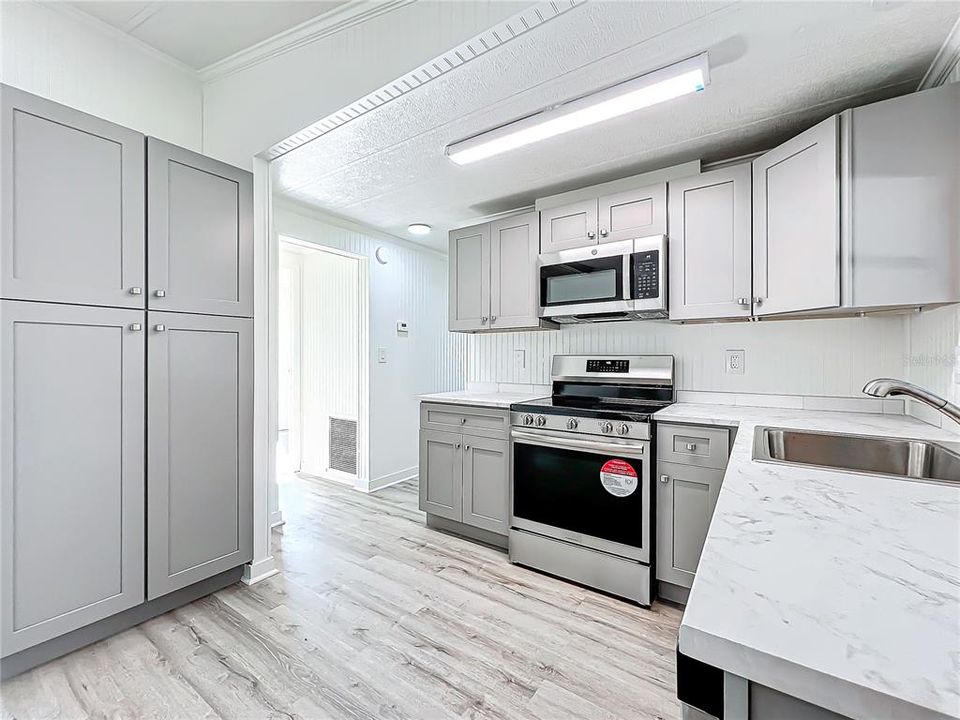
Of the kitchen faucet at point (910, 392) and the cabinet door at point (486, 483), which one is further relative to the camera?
the cabinet door at point (486, 483)

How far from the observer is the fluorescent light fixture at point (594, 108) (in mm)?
1694

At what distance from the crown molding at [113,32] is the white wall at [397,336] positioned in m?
1.12

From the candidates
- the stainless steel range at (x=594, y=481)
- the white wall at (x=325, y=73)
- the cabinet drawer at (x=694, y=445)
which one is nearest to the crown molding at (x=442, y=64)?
the white wall at (x=325, y=73)

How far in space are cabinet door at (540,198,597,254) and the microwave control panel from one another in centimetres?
32

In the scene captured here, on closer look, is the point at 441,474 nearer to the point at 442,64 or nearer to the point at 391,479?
the point at 391,479

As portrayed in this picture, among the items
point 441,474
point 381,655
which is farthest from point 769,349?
point 381,655

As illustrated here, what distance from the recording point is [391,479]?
13.9 feet

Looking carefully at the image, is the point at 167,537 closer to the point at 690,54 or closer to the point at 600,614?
the point at 600,614

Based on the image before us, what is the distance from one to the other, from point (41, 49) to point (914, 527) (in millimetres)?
3412

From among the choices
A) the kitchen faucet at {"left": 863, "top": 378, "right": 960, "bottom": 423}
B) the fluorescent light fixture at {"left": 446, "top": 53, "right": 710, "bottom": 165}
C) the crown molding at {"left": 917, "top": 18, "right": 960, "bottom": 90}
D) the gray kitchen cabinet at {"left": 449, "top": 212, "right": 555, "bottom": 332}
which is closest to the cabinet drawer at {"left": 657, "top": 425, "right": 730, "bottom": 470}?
the kitchen faucet at {"left": 863, "top": 378, "right": 960, "bottom": 423}

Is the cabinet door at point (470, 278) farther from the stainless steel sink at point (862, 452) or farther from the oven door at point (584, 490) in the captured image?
the stainless steel sink at point (862, 452)

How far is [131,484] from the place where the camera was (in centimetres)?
195

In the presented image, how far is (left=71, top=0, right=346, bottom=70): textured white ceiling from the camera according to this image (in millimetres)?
1977

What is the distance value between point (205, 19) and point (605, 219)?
88.0 inches
